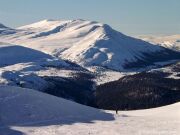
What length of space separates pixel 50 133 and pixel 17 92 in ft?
95.6

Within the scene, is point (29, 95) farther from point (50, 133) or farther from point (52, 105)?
point (50, 133)

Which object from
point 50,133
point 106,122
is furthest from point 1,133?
point 106,122

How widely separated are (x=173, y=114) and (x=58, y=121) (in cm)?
2692

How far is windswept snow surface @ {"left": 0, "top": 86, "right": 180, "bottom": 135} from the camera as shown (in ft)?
292

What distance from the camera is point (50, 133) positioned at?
8681cm

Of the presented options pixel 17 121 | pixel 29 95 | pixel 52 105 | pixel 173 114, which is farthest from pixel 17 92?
pixel 173 114

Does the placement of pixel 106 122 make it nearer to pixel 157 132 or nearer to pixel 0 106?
pixel 157 132

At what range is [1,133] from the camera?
8631cm

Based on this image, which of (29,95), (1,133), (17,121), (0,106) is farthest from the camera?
(29,95)

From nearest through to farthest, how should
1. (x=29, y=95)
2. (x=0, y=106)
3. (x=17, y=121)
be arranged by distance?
(x=17, y=121) < (x=0, y=106) < (x=29, y=95)

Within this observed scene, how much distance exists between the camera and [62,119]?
327ft

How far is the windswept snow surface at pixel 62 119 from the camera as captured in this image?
292ft

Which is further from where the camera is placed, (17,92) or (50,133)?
(17,92)

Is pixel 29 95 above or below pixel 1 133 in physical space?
above
